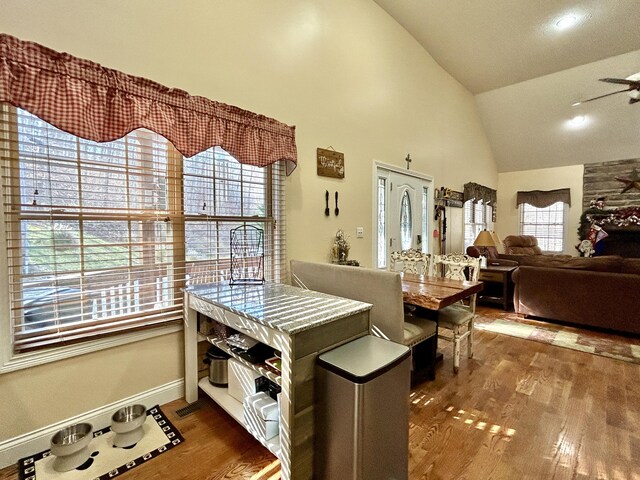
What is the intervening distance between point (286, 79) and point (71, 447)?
2985 mm

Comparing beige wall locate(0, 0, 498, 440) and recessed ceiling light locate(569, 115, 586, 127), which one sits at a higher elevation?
recessed ceiling light locate(569, 115, 586, 127)

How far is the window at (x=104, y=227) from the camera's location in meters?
1.62

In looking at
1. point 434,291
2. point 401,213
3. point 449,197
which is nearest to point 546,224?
point 449,197

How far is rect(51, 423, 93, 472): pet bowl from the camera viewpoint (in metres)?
1.53

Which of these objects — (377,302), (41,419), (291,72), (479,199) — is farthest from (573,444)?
(479,199)

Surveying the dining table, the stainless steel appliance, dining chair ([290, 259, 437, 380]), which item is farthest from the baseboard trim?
the dining table

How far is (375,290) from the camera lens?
6.56 feet

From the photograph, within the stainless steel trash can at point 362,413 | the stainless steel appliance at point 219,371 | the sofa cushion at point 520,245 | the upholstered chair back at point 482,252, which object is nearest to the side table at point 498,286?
the upholstered chair back at point 482,252

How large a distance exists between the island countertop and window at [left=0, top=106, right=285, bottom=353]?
1.00 feet

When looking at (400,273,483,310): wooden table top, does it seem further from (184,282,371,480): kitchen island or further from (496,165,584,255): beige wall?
(496,165,584,255): beige wall

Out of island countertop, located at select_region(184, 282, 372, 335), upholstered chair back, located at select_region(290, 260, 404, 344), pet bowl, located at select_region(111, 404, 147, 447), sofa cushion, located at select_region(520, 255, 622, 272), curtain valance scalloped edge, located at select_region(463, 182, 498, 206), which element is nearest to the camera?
island countertop, located at select_region(184, 282, 372, 335)

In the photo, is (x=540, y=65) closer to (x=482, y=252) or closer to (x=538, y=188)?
(x=482, y=252)

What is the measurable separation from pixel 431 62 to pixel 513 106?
2.68 m

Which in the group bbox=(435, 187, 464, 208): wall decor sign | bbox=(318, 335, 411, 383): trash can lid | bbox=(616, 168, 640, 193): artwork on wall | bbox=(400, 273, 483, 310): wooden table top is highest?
bbox=(616, 168, 640, 193): artwork on wall
